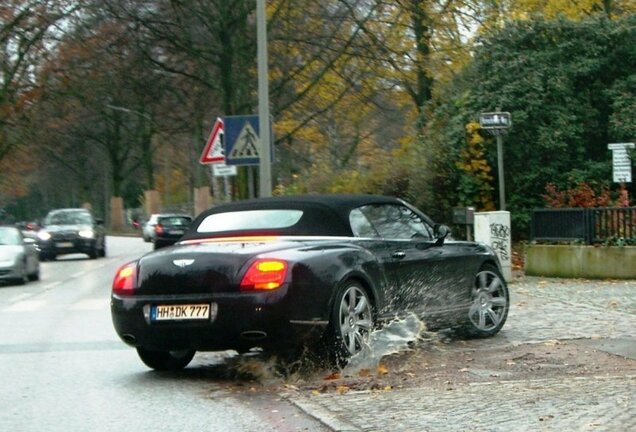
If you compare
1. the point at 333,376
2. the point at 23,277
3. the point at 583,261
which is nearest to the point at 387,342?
the point at 333,376

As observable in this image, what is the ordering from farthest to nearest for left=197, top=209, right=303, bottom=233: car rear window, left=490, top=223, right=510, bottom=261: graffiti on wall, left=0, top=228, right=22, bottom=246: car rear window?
1. left=0, top=228, right=22, bottom=246: car rear window
2. left=490, top=223, right=510, bottom=261: graffiti on wall
3. left=197, top=209, right=303, bottom=233: car rear window

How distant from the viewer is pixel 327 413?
7930mm

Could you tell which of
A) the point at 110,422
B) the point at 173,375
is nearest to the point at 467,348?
the point at 173,375

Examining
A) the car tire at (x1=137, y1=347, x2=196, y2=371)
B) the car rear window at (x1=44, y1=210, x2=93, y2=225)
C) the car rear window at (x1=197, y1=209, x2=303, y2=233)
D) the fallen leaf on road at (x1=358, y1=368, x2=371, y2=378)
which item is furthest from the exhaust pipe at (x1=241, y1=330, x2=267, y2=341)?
the car rear window at (x1=44, y1=210, x2=93, y2=225)

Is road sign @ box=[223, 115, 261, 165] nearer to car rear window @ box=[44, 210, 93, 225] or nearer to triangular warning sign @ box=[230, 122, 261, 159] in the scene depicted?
triangular warning sign @ box=[230, 122, 261, 159]

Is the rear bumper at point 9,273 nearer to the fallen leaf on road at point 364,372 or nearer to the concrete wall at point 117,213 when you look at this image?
the fallen leaf on road at point 364,372

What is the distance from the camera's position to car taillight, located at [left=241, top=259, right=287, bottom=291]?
930cm

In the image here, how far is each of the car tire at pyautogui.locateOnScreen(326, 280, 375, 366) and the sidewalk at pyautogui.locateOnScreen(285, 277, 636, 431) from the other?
642mm

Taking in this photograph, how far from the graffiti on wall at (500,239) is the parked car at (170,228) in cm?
2593

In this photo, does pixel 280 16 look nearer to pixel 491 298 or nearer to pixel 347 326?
pixel 491 298

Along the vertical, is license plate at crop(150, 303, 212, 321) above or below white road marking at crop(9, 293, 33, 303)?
above

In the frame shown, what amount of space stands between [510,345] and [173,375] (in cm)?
323

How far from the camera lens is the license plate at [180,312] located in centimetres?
944

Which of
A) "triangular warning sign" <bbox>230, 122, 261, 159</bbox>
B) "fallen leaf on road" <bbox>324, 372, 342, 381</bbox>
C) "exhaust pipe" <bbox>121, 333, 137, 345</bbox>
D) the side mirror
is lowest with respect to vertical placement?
"fallen leaf on road" <bbox>324, 372, 342, 381</bbox>
